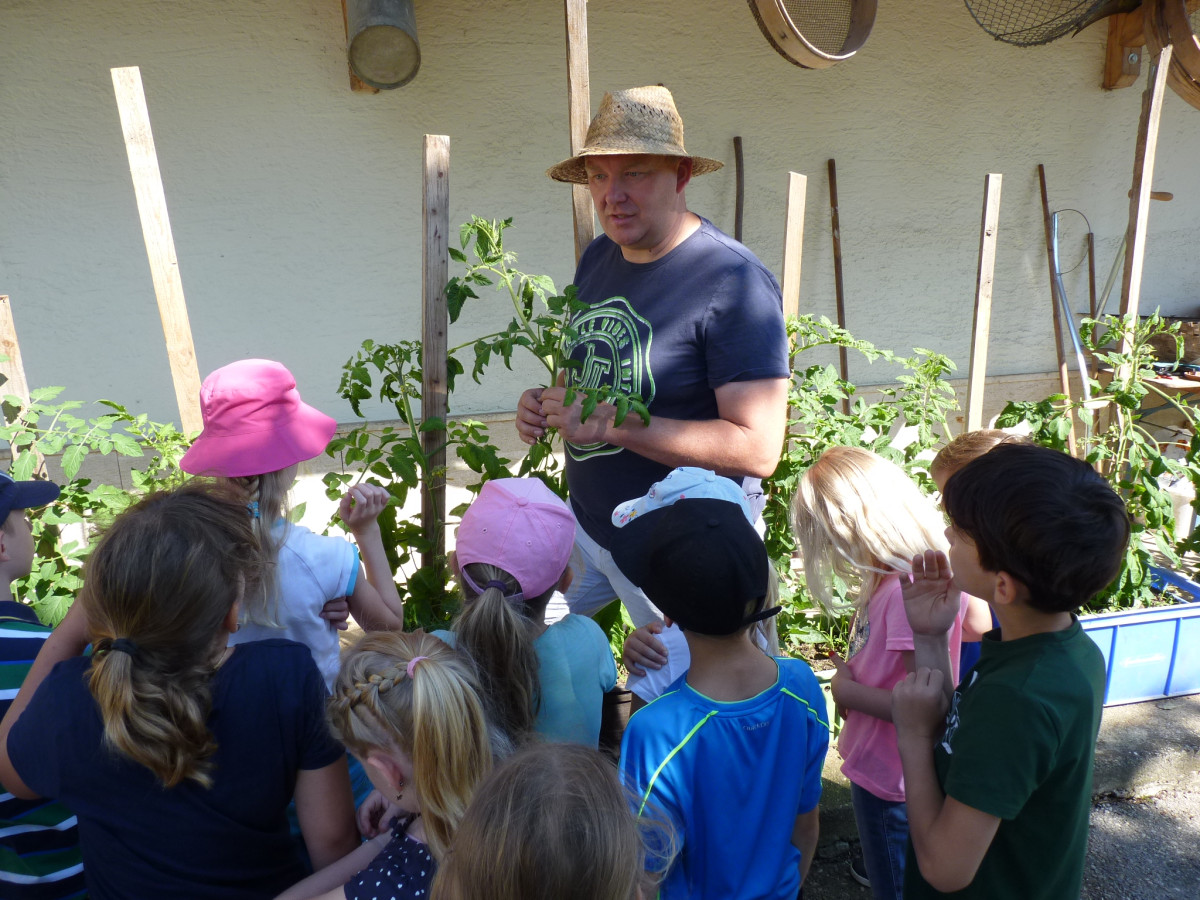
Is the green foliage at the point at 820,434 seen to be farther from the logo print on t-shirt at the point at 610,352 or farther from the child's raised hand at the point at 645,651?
the child's raised hand at the point at 645,651

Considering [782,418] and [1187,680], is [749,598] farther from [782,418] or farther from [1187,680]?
[1187,680]

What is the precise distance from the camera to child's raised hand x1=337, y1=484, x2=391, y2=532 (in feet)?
6.06

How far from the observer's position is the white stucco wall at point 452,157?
3633mm

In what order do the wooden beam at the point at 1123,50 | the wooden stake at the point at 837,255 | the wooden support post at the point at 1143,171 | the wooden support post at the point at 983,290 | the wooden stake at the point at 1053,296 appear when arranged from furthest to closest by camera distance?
the wooden stake at the point at 1053,296, the wooden beam at the point at 1123,50, the wooden stake at the point at 837,255, the wooden support post at the point at 1143,171, the wooden support post at the point at 983,290

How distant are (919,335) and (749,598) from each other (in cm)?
416

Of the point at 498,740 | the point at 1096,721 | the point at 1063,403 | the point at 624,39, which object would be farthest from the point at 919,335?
the point at 498,740

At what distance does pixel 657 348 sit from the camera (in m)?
2.10

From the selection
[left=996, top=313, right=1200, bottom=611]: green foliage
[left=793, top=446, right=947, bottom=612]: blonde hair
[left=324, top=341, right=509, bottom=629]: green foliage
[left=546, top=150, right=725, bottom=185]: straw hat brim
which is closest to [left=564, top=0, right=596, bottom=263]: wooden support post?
[left=546, top=150, right=725, bottom=185]: straw hat brim

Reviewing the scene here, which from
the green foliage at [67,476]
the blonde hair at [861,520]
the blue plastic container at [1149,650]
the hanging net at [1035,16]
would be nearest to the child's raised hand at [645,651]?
the blonde hair at [861,520]

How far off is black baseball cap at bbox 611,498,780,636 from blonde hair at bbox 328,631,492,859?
0.32 meters

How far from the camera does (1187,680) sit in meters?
3.12

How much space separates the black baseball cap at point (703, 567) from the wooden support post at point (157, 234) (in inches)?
62.7

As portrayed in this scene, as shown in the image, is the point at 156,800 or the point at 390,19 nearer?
the point at 156,800

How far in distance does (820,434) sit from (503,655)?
71.2 inches
